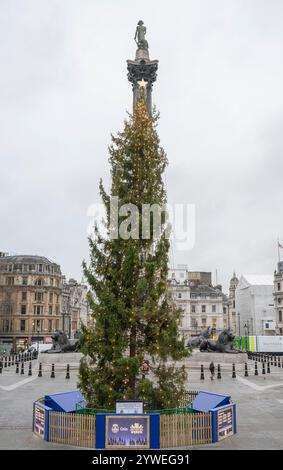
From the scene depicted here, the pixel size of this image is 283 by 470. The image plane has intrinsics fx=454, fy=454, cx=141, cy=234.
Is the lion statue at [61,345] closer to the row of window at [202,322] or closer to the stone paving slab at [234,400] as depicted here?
the stone paving slab at [234,400]

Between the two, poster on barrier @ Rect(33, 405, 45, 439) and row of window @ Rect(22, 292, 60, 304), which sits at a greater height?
row of window @ Rect(22, 292, 60, 304)

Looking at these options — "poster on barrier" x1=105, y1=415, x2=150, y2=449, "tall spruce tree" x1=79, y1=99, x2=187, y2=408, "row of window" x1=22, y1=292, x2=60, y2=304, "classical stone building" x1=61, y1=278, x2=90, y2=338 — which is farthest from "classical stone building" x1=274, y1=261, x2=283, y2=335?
"poster on barrier" x1=105, y1=415, x2=150, y2=449

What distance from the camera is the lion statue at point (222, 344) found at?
4272cm

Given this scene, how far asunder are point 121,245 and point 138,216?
3.92ft

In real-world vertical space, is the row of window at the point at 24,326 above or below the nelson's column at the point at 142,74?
below

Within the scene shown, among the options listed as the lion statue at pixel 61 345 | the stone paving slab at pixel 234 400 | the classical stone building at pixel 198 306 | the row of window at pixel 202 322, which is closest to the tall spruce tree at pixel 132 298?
the stone paving slab at pixel 234 400

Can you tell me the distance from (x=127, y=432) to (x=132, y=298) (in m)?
4.18

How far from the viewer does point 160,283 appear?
15.4 meters

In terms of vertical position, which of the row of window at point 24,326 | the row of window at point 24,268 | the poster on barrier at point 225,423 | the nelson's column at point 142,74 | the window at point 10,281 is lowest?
the poster on barrier at point 225,423

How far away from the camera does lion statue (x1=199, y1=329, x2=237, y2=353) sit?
42.7m

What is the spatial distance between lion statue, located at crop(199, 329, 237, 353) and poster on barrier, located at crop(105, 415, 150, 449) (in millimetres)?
31340

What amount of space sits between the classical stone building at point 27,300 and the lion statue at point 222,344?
43.2 metres

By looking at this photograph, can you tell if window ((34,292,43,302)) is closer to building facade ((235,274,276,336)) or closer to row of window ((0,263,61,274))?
row of window ((0,263,61,274))

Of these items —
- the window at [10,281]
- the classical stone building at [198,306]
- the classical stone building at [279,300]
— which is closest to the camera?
the window at [10,281]
